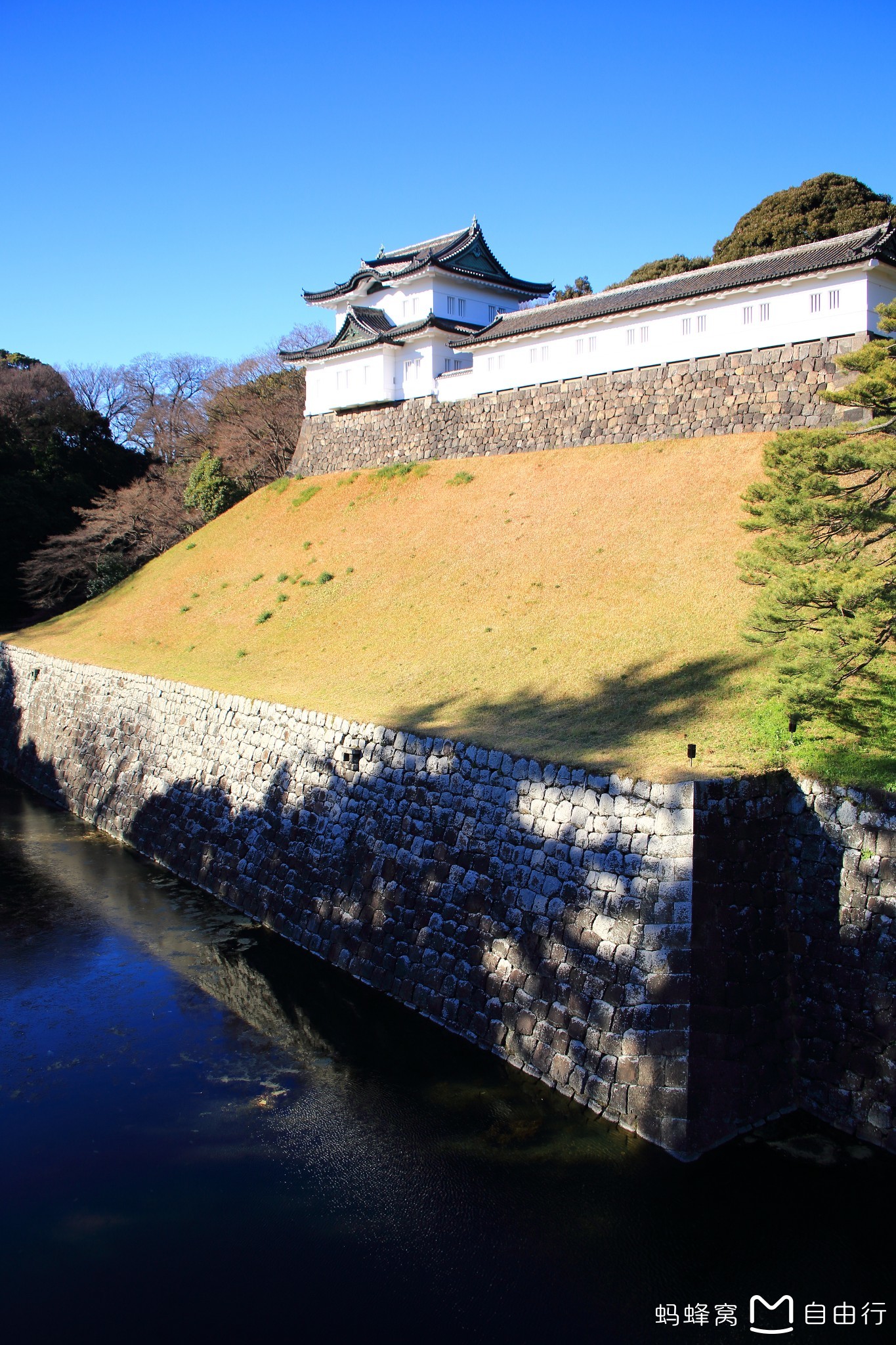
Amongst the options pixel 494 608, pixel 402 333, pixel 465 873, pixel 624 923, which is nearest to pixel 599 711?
pixel 465 873

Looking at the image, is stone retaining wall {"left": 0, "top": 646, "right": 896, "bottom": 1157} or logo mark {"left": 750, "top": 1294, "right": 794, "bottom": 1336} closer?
logo mark {"left": 750, "top": 1294, "right": 794, "bottom": 1336}

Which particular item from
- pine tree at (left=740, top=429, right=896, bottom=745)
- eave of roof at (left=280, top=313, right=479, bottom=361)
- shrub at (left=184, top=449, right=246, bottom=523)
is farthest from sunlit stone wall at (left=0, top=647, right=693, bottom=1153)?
shrub at (left=184, top=449, right=246, bottom=523)

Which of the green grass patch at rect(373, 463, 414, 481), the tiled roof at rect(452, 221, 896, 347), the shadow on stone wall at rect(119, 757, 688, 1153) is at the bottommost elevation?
the shadow on stone wall at rect(119, 757, 688, 1153)

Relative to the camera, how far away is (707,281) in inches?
834

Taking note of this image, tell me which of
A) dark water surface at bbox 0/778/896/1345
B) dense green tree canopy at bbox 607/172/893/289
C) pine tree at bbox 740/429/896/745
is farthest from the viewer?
dense green tree canopy at bbox 607/172/893/289

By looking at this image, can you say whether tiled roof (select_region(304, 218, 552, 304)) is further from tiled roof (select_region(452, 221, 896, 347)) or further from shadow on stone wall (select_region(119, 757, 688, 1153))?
shadow on stone wall (select_region(119, 757, 688, 1153))

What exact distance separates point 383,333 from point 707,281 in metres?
11.5

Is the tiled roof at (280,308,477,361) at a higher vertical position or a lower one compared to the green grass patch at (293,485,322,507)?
higher

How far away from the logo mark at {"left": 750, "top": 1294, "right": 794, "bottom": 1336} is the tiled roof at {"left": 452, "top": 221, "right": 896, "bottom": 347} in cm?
1768

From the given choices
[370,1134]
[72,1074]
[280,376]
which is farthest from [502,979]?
[280,376]

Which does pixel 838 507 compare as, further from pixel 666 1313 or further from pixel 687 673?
pixel 666 1313

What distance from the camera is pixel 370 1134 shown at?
28.0 ft

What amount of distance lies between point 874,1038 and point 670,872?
217cm

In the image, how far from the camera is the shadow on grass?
11102mm
